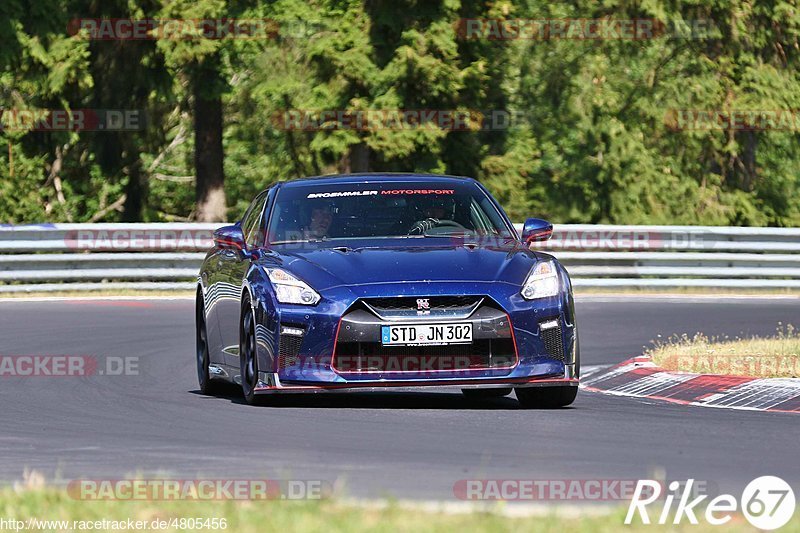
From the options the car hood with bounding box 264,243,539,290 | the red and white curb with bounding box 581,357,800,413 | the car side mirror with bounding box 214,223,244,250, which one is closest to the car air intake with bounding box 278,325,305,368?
the car hood with bounding box 264,243,539,290

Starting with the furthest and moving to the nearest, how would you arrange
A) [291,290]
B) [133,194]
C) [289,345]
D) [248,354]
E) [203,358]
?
[133,194]
[203,358]
[248,354]
[291,290]
[289,345]

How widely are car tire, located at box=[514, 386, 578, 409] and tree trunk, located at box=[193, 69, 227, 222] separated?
23.9m

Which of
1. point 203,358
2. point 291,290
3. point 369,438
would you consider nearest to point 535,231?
point 291,290

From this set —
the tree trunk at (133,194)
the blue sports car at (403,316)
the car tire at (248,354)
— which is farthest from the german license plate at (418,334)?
the tree trunk at (133,194)

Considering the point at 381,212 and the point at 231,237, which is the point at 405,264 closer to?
the point at 381,212

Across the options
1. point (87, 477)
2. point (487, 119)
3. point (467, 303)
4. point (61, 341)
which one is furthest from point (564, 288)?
point (487, 119)

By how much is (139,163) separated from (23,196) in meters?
3.43

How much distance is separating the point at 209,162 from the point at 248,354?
80.8 feet

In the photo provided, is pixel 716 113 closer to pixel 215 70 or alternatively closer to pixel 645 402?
pixel 215 70

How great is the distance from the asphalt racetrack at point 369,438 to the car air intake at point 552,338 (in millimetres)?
367

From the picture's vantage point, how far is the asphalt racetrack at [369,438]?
310 inches

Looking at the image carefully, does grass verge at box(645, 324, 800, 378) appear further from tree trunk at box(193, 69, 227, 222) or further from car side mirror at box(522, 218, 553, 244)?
tree trunk at box(193, 69, 227, 222)

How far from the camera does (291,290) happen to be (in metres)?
10.5

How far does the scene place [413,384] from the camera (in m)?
10.3
